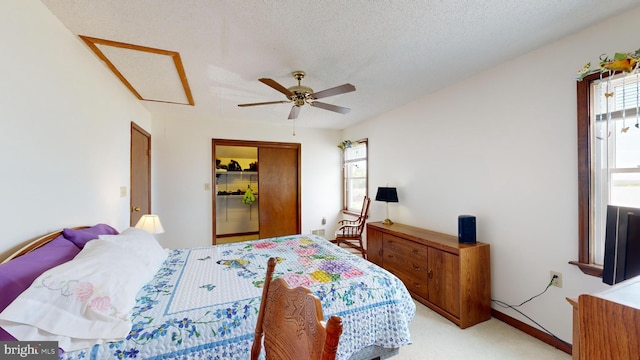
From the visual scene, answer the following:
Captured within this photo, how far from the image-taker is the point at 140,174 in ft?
11.2

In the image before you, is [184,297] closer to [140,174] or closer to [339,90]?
[339,90]

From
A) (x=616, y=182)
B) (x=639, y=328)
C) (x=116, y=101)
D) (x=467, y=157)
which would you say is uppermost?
(x=116, y=101)

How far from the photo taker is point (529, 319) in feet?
7.14

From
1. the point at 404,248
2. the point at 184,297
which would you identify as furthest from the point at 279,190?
the point at 184,297

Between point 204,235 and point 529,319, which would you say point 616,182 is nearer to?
point 529,319

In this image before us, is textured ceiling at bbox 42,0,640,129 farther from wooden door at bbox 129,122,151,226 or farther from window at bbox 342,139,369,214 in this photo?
window at bbox 342,139,369,214

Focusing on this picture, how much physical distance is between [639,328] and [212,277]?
1.98 m

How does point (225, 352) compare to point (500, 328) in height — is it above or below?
above

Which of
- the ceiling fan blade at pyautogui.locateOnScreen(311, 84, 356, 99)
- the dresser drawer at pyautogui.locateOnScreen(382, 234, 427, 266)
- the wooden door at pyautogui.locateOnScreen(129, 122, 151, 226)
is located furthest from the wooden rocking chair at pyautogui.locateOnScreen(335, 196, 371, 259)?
the wooden door at pyautogui.locateOnScreen(129, 122, 151, 226)

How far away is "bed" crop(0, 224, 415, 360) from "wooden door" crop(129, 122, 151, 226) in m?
1.30

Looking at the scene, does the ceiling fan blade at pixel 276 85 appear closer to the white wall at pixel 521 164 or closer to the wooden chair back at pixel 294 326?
the wooden chair back at pixel 294 326

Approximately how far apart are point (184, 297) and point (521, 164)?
2891 mm

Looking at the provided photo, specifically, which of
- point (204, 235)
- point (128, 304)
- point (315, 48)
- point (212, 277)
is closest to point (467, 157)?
point (315, 48)

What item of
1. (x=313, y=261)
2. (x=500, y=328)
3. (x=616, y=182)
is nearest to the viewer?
(x=616, y=182)
